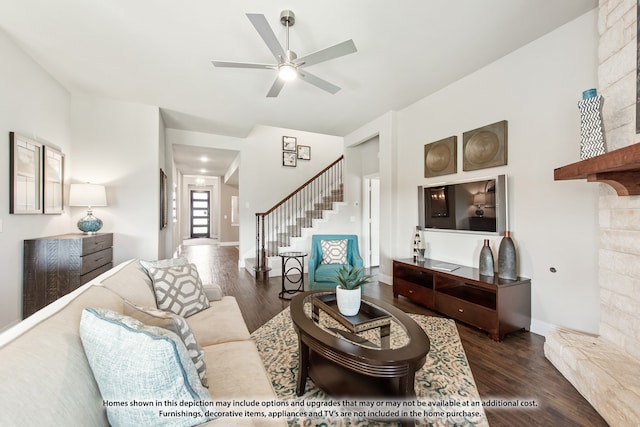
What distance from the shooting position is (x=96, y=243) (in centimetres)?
336

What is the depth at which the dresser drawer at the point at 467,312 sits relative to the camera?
252cm

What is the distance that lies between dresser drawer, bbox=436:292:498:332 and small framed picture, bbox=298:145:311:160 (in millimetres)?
4748

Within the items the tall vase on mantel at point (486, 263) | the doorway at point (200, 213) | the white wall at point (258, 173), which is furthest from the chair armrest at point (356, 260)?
the doorway at point (200, 213)

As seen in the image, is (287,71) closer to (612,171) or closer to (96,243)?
(612,171)

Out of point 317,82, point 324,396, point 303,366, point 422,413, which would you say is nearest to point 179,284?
point 303,366

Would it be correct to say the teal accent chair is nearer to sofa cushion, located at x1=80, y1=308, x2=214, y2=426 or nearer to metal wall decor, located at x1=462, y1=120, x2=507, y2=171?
metal wall decor, located at x1=462, y1=120, x2=507, y2=171

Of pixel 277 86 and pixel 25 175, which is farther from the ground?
pixel 277 86

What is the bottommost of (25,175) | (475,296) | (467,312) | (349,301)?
(467,312)

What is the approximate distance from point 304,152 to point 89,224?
4555mm

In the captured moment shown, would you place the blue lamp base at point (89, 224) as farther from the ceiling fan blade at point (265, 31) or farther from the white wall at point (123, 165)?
the ceiling fan blade at point (265, 31)

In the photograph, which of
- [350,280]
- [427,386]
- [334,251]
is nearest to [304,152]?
[334,251]

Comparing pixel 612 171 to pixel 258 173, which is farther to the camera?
pixel 258 173

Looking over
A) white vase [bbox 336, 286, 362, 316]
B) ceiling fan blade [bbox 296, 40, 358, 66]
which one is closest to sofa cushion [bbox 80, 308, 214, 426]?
white vase [bbox 336, 286, 362, 316]

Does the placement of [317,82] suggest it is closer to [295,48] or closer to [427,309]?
[295,48]
